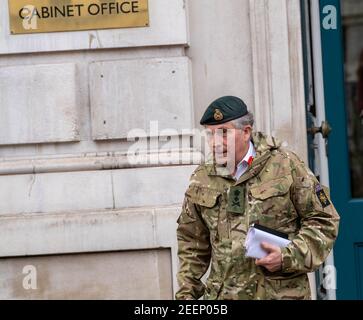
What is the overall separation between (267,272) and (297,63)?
242 cm

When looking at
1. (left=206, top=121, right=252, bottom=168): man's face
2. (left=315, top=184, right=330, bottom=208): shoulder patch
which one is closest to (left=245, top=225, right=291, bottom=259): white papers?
(left=315, top=184, right=330, bottom=208): shoulder patch

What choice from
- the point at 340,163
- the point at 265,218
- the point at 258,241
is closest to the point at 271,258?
the point at 258,241

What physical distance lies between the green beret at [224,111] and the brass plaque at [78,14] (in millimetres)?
2048

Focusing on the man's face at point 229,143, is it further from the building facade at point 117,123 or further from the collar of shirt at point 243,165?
the building facade at point 117,123

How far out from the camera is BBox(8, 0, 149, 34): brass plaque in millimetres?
7312

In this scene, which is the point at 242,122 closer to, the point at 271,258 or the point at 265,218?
the point at 265,218

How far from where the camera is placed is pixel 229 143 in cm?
→ 534

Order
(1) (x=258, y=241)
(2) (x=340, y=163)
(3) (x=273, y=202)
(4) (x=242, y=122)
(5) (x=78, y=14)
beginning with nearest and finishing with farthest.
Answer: (1) (x=258, y=241)
(3) (x=273, y=202)
(4) (x=242, y=122)
(5) (x=78, y=14)
(2) (x=340, y=163)

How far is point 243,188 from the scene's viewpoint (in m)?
5.32

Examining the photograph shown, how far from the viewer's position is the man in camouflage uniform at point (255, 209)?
525cm

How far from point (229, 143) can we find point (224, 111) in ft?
0.52

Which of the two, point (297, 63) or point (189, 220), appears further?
point (297, 63)
